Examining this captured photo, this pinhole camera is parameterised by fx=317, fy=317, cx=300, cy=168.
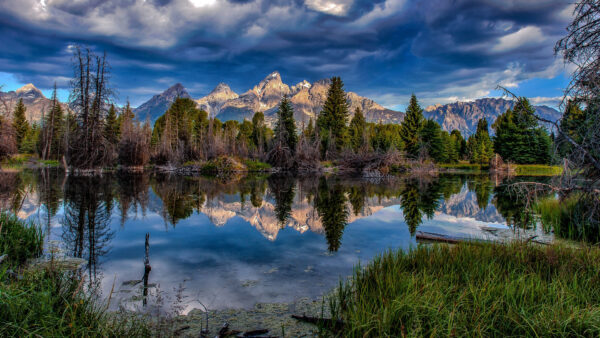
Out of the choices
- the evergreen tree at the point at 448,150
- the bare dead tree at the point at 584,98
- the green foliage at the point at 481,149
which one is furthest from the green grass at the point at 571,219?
the green foliage at the point at 481,149

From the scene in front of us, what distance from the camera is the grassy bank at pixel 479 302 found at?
333cm

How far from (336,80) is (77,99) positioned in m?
A: 45.8

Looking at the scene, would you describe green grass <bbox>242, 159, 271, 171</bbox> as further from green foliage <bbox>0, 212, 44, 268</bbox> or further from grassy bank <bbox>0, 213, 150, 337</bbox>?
grassy bank <bbox>0, 213, 150, 337</bbox>

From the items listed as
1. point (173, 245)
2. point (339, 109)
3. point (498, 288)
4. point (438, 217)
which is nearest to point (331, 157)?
point (339, 109)

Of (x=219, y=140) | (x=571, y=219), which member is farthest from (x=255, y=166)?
(x=571, y=219)

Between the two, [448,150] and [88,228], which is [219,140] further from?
[448,150]

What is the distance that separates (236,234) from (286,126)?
4157 centimetres

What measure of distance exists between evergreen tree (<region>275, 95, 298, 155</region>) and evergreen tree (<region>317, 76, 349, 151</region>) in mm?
9956

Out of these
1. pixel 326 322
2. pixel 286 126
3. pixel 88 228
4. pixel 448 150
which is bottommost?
pixel 326 322

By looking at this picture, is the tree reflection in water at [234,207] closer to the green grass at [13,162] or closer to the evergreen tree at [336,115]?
the green grass at [13,162]

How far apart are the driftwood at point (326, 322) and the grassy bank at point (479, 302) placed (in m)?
0.12

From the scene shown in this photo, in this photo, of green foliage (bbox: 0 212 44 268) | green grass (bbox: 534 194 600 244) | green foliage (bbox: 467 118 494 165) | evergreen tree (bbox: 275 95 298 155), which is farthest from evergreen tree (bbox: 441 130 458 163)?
green foliage (bbox: 0 212 44 268)

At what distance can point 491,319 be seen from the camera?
12.0 ft

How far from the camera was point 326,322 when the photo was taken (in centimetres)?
435
